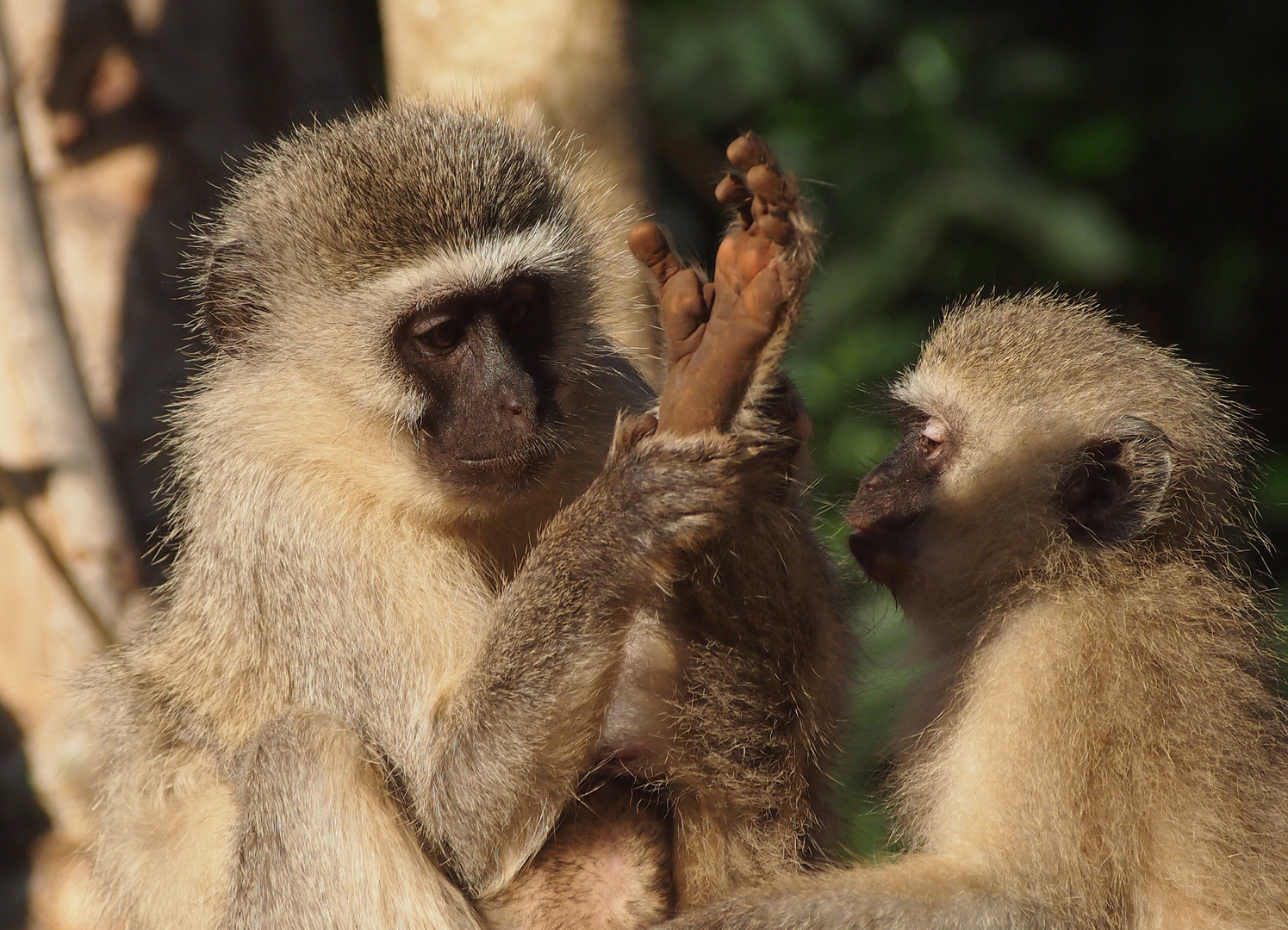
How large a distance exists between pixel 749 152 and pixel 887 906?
5.02 ft

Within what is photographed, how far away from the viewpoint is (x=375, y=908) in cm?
306

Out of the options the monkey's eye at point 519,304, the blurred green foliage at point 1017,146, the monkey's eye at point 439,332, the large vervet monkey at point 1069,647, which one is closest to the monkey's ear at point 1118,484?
the large vervet monkey at point 1069,647

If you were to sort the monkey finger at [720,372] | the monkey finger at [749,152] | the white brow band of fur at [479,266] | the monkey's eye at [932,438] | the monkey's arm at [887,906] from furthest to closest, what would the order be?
the monkey's eye at [932,438] < the white brow band of fur at [479,266] < the monkey's arm at [887,906] < the monkey finger at [720,372] < the monkey finger at [749,152]

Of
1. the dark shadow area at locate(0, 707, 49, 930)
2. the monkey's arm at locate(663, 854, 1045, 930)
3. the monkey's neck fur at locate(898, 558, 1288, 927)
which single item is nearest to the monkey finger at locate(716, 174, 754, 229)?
the monkey's neck fur at locate(898, 558, 1288, 927)

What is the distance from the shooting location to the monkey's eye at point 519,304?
131 inches

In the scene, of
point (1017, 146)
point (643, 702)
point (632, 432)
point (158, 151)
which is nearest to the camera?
point (632, 432)


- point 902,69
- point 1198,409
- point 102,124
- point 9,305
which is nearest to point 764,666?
point 1198,409

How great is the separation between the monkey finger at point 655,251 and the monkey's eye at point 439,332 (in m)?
0.67

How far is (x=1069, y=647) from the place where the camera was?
3.04m

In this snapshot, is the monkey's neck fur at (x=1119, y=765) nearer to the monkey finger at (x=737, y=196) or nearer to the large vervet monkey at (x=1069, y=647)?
the large vervet monkey at (x=1069, y=647)

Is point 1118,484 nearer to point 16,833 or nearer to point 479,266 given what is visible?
point 479,266

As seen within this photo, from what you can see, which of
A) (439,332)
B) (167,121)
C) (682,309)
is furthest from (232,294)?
(167,121)

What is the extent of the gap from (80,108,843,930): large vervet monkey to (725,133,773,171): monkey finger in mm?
115

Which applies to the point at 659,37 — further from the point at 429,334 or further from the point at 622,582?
the point at 622,582
